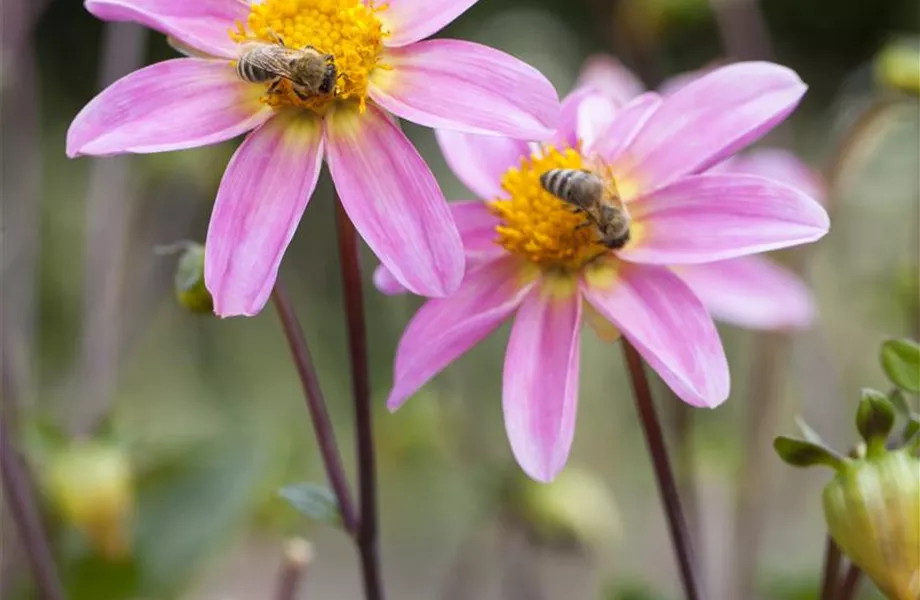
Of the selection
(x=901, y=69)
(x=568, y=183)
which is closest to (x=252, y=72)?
(x=568, y=183)

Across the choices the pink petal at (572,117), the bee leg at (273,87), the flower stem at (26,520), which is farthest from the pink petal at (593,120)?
the flower stem at (26,520)

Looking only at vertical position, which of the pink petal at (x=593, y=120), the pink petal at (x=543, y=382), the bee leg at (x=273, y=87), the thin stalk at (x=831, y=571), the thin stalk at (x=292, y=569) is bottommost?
the thin stalk at (x=292, y=569)

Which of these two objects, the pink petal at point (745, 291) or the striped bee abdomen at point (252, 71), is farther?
the pink petal at point (745, 291)

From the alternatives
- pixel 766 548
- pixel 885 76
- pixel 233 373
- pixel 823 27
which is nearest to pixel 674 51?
pixel 823 27

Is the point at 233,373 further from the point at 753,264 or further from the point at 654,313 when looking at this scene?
the point at 654,313

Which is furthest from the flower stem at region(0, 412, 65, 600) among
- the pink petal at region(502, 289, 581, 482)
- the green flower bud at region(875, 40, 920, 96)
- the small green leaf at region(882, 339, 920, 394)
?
the green flower bud at region(875, 40, 920, 96)

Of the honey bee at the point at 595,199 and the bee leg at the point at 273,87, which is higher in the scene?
the bee leg at the point at 273,87

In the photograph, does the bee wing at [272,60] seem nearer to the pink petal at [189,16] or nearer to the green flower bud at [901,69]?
the pink petal at [189,16]

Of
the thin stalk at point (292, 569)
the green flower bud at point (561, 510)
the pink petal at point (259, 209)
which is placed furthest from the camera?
the green flower bud at point (561, 510)
